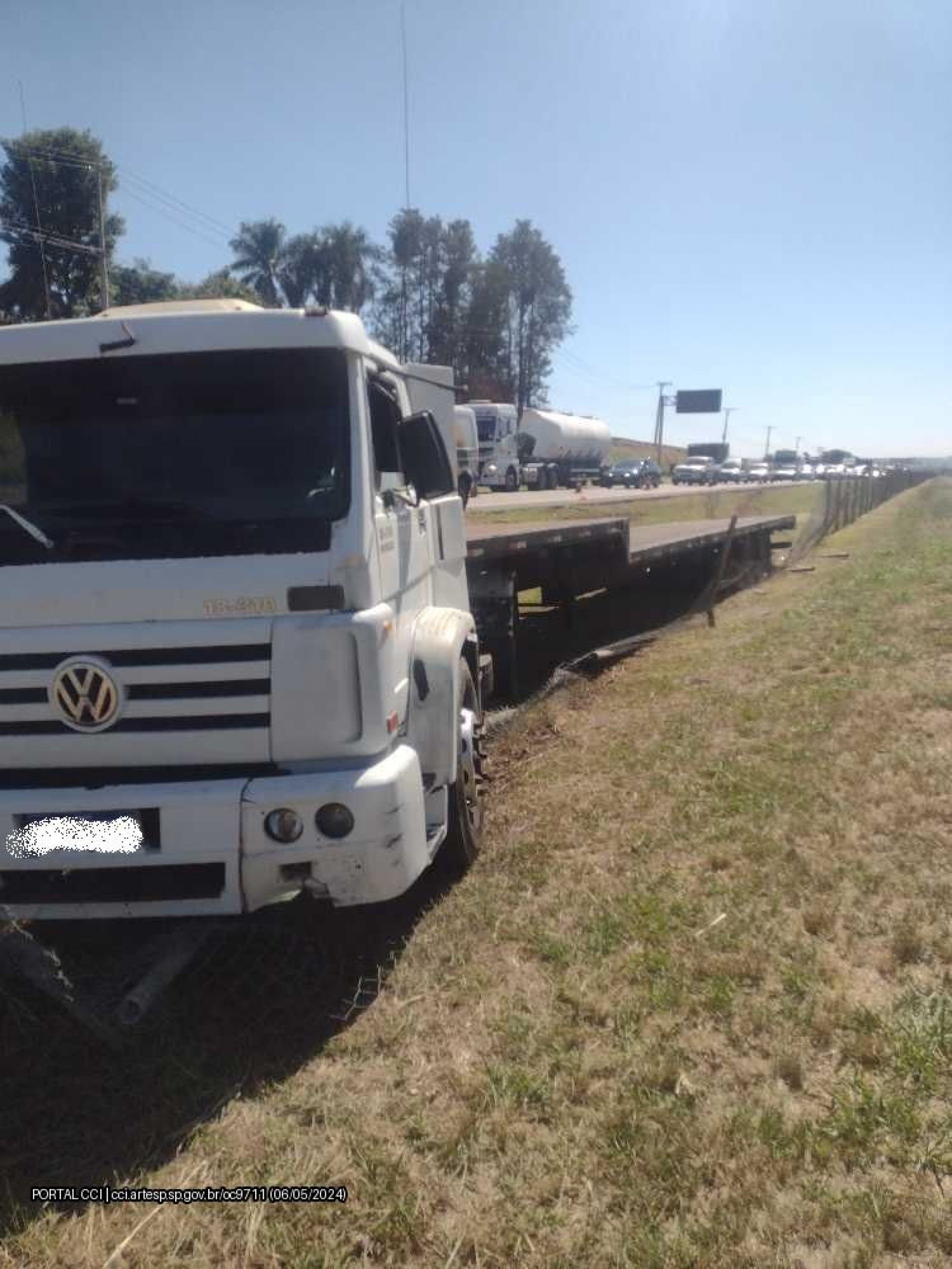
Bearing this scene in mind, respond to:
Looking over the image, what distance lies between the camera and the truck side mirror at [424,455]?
4188 millimetres

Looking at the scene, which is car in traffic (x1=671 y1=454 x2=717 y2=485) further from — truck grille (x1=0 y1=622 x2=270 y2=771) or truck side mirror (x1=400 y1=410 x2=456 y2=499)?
truck grille (x1=0 y1=622 x2=270 y2=771)

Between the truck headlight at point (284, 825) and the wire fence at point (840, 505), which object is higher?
the truck headlight at point (284, 825)

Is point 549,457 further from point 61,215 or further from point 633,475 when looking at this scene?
point 61,215

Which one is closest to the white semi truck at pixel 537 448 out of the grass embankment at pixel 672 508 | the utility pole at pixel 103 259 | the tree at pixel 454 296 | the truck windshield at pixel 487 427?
the truck windshield at pixel 487 427

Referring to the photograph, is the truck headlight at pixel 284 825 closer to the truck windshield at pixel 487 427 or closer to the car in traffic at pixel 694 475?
the truck windshield at pixel 487 427

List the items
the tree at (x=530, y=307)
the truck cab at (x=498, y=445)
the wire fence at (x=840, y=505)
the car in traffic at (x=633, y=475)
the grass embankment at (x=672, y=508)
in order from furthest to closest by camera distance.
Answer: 1. the tree at (x=530, y=307)
2. the car in traffic at (x=633, y=475)
3. the truck cab at (x=498, y=445)
4. the wire fence at (x=840, y=505)
5. the grass embankment at (x=672, y=508)

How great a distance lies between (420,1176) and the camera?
277cm

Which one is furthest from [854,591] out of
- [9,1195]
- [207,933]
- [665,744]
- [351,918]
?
[9,1195]

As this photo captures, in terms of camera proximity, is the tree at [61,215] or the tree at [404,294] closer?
the tree at [61,215]

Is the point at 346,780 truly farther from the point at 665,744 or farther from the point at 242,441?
the point at 665,744

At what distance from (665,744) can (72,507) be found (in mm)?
4259

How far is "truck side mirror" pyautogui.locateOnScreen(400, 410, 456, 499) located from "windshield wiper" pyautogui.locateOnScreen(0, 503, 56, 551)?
1438 millimetres

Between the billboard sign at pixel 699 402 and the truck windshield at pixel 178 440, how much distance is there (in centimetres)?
9153

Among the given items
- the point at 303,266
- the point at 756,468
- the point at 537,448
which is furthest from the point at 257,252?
the point at 756,468
